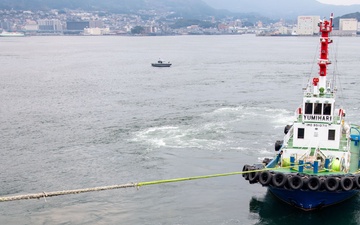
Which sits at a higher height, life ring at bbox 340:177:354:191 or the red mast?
the red mast

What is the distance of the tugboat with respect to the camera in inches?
1029

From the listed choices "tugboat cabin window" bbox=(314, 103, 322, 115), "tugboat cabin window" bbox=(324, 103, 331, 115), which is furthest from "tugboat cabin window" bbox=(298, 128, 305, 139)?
"tugboat cabin window" bbox=(324, 103, 331, 115)

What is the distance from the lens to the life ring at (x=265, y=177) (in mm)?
26797

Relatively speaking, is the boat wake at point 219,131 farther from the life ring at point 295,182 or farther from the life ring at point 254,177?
the life ring at point 295,182

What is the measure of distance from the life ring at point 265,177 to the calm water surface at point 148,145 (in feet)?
7.39

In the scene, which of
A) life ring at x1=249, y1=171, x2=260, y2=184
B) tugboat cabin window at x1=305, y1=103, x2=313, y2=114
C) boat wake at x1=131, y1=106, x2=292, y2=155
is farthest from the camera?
boat wake at x1=131, y1=106, x2=292, y2=155

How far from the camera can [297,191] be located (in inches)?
1050

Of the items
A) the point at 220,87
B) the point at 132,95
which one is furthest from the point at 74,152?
the point at 220,87

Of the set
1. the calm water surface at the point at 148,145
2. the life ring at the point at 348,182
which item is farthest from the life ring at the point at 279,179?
the life ring at the point at 348,182

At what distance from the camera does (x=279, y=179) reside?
26.6 meters

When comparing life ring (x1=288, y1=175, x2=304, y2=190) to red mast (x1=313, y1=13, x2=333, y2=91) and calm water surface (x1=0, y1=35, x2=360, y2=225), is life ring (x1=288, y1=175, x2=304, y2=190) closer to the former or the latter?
calm water surface (x1=0, y1=35, x2=360, y2=225)

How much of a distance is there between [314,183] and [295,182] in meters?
1.00

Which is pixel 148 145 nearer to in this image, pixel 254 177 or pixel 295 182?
pixel 254 177

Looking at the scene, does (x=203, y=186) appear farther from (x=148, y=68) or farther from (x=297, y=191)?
(x=148, y=68)
